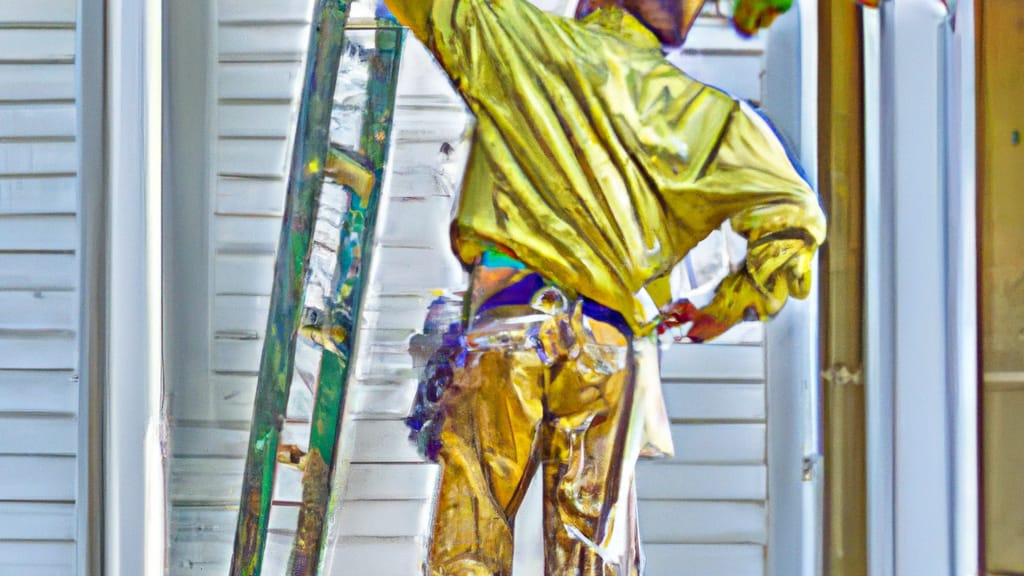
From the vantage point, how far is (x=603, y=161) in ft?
2.91

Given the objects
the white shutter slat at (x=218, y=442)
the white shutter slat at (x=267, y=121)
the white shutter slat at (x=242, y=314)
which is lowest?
the white shutter slat at (x=218, y=442)

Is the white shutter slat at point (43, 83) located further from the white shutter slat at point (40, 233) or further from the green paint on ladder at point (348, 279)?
the green paint on ladder at point (348, 279)

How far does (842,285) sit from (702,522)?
33 centimetres

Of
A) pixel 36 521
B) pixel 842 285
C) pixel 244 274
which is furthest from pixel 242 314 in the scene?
pixel 842 285

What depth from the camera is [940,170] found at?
0.94m

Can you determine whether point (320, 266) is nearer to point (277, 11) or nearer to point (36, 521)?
point (277, 11)

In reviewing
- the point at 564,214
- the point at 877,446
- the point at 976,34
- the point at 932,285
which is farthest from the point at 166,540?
the point at 976,34

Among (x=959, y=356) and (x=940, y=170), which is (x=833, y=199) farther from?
(x=959, y=356)

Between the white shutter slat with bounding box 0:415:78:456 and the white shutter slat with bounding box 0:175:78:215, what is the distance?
0.26m

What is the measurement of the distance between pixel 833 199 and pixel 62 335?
38.4 inches

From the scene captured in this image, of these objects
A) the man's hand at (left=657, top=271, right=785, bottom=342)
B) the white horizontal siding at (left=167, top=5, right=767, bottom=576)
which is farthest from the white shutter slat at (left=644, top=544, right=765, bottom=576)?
the man's hand at (left=657, top=271, right=785, bottom=342)

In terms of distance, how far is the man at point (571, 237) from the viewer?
2.88ft

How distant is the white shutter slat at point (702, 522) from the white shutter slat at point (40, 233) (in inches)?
31.1

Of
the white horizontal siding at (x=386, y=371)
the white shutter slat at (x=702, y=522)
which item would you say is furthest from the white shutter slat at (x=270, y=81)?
the white shutter slat at (x=702, y=522)
